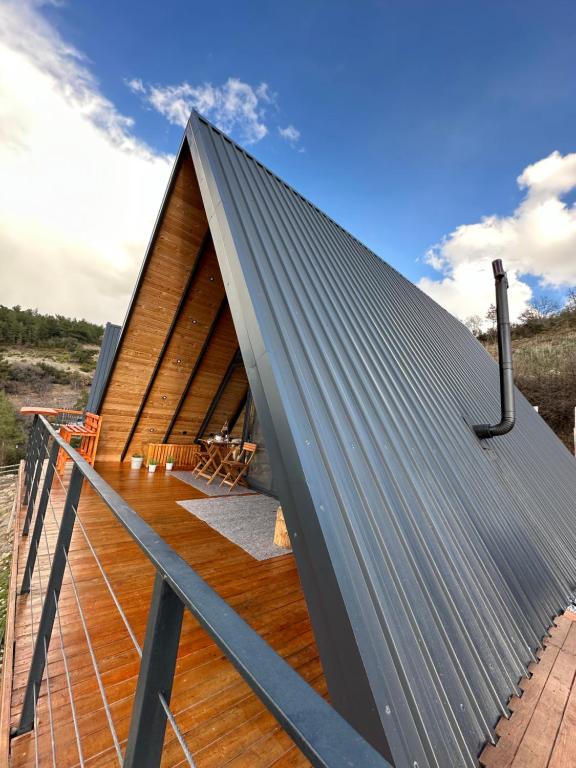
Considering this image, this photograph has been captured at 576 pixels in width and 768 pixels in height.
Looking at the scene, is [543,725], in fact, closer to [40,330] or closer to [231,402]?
[231,402]

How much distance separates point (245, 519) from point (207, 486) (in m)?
1.71

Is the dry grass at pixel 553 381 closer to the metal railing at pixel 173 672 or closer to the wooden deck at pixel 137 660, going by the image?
the wooden deck at pixel 137 660

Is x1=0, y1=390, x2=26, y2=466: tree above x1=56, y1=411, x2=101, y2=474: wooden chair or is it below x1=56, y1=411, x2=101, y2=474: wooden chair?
below

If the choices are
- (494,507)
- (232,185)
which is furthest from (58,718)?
(232,185)

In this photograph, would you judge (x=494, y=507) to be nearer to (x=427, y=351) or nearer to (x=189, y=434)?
(x=427, y=351)

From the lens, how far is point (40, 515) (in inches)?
81.1

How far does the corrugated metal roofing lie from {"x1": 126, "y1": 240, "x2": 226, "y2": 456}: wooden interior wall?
1.78 meters

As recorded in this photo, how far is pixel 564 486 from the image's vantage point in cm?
421

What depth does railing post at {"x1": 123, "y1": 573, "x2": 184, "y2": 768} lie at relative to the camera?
0.57 m

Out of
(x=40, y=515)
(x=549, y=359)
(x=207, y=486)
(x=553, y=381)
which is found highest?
(x=549, y=359)

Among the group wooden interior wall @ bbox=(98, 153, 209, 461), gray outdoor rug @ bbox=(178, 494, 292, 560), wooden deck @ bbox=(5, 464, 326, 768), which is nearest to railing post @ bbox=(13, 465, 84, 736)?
wooden deck @ bbox=(5, 464, 326, 768)

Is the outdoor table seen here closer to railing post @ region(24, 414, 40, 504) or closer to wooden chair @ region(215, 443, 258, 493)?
wooden chair @ region(215, 443, 258, 493)

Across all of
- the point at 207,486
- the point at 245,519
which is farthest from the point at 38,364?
the point at 245,519

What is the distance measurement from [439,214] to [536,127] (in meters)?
3.20
